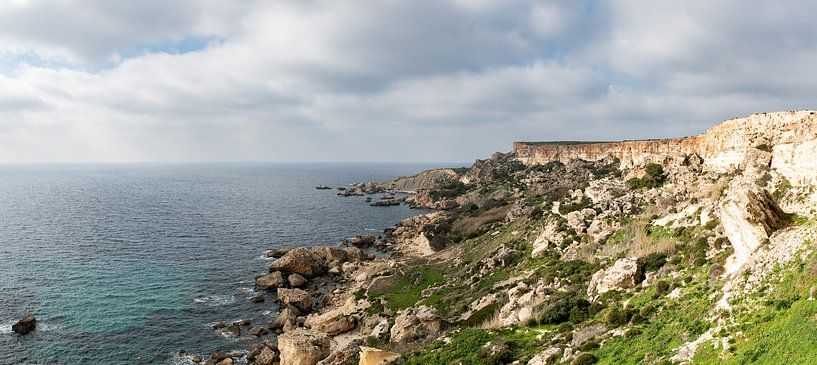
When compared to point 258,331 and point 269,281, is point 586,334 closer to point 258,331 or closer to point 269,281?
point 258,331

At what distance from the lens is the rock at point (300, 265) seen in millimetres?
74000

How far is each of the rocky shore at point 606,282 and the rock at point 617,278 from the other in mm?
112

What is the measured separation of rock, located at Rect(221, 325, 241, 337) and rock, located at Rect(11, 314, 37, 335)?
69.1ft

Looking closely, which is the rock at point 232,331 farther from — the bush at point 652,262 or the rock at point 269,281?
the bush at point 652,262

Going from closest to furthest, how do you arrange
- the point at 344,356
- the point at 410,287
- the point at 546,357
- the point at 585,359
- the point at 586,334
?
the point at 585,359
the point at 546,357
the point at 586,334
the point at 344,356
the point at 410,287

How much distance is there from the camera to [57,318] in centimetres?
5322

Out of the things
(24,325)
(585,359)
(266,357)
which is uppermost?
(585,359)

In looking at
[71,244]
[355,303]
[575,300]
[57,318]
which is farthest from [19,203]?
[575,300]

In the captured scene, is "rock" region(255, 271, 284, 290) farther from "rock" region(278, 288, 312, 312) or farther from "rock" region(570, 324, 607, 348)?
"rock" region(570, 324, 607, 348)

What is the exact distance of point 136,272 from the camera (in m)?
72.1

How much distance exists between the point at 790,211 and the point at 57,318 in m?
74.5

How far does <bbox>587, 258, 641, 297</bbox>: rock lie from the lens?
113ft

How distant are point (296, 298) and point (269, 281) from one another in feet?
32.6

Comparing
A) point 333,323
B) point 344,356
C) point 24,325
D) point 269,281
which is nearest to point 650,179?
point 333,323
